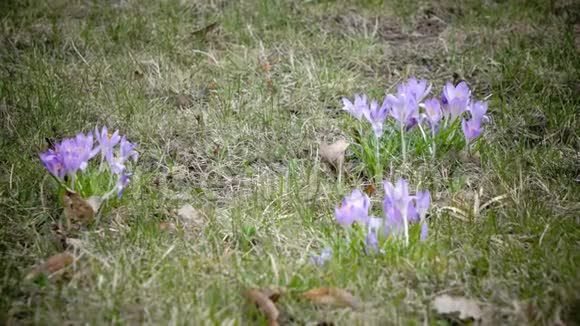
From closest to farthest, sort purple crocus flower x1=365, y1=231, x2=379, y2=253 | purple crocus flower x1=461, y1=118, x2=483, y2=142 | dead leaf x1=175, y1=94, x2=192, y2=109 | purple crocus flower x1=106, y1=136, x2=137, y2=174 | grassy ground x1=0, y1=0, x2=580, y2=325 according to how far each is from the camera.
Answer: grassy ground x1=0, y1=0, x2=580, y2=325 → purple crocus flower x1=365, y1=231, x2=379, y2=253 → purple crocus flower x1=106, y1=136, x2=137, y2=174 → purple crocus flower x1=461, y1=118, x2=483, y2=142 → dead leaf x1=175, y1=94, x2=192, y2=109

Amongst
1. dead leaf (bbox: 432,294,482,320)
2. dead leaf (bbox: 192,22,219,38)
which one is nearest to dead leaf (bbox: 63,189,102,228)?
dead leaf (bbox: 432,294,482,320)

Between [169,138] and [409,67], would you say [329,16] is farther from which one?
[169,138]

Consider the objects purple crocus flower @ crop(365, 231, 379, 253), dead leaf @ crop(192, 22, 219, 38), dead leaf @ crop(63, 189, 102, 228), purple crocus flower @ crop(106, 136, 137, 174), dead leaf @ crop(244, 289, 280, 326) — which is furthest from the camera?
dead leaf @ crop(192, 22, 219, 38)

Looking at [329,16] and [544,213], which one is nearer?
[544,213]

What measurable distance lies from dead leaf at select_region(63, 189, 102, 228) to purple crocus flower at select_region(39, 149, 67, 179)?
0.28ft

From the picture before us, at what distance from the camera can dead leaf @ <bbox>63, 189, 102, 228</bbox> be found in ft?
7.22

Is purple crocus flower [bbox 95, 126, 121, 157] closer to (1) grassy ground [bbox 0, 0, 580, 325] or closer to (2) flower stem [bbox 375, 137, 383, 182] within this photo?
(1) grassy ground [bbox 0, 0, 580, 325]

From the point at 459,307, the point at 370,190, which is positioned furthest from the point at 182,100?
the point at 459,307

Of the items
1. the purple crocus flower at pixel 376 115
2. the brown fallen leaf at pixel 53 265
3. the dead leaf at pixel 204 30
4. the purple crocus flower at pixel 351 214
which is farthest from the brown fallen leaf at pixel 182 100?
the purple crocus flower at pixel 351 214

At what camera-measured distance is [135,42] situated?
3.90 meters

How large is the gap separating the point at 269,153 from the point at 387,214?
3.24 feet

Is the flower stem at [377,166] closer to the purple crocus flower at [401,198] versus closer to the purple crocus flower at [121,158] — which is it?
the purple crocus flower at [401,198]

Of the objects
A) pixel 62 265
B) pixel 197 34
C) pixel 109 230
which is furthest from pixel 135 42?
pixel 62 265

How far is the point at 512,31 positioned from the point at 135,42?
8.06ft
